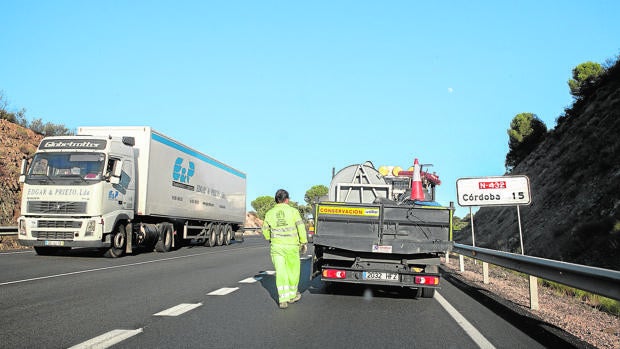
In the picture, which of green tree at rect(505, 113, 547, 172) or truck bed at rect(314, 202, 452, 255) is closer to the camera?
truck bed at rect(314, 202, 452, 255)

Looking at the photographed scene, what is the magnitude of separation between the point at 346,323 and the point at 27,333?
364 centimetres

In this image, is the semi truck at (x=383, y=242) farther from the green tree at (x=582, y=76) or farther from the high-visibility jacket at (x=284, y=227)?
the green tree at (x=582, y=76)

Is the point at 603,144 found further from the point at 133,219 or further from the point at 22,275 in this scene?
the point at 22,275

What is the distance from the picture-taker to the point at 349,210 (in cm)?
980

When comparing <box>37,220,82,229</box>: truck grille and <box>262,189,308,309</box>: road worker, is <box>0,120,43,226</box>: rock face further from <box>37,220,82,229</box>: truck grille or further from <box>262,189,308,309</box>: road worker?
<box>262,189,308,309</box>: road worker

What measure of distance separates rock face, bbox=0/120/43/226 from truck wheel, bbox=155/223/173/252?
34.9 feet

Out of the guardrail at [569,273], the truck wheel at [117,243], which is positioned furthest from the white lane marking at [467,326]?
the truck wheel at [117,243]

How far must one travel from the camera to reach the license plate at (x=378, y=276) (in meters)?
9.32

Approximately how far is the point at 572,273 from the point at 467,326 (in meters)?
1.44

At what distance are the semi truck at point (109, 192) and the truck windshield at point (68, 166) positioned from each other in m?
0.03

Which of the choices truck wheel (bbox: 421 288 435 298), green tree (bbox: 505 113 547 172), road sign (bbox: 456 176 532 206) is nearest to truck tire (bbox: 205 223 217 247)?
road sign (bbox: 456 176 532 206)

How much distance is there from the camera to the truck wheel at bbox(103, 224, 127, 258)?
17.1 m

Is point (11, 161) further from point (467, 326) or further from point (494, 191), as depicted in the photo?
point (467, 326)

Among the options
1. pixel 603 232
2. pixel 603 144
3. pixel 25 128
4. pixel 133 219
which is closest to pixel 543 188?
pixel 603 144
